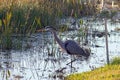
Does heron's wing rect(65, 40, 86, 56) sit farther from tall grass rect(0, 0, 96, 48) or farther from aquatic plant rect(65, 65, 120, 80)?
tall grass rect(0, 0, 96, 48)

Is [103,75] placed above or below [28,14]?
below

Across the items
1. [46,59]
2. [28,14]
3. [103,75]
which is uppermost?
[28,14]

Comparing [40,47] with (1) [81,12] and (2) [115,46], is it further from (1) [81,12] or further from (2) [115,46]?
(1) [81,12]

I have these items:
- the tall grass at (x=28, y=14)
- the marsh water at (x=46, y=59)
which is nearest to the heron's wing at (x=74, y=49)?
the marsh water at (x=46, y=59)

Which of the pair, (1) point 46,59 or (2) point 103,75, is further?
(1) point 46,59

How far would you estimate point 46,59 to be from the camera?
10555 mm

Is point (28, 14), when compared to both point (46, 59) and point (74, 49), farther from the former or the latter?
point (74, 49)

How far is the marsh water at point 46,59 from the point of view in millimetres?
9094

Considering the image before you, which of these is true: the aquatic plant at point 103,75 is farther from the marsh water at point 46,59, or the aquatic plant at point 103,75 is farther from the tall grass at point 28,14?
the tall grass at point 28,14

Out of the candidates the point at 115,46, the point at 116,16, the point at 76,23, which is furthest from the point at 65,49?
the point at 116,16

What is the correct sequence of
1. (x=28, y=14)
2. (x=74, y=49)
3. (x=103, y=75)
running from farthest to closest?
(x=28, y=14)
(x=74, y=49)
(x=103, y=75)

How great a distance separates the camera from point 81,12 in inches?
682

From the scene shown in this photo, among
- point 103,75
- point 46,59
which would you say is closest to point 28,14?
point 46,59

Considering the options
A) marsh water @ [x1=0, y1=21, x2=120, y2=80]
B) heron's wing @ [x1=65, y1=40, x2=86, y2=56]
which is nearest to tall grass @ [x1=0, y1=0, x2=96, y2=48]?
marsh water @ [x1=0, y1=21, x2=120, y2=80]
